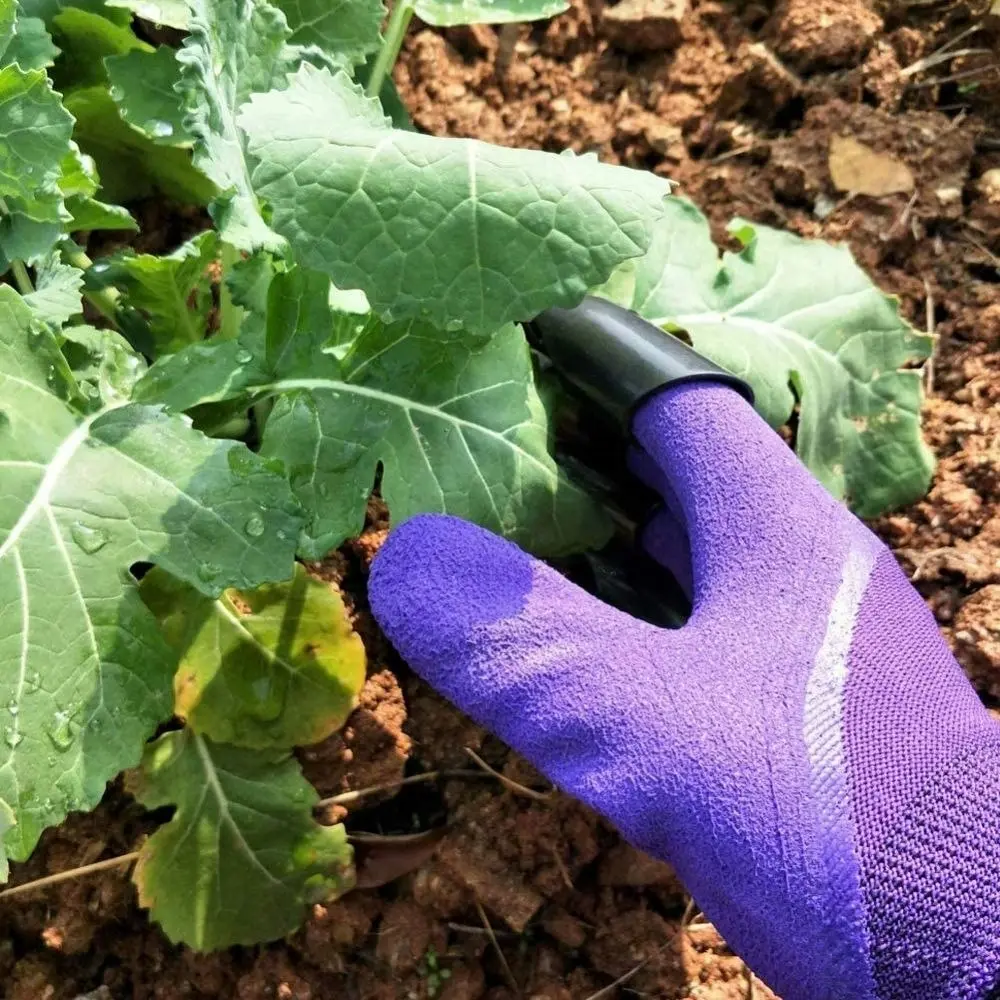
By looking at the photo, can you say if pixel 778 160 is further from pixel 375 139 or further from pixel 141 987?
pixel 141 987

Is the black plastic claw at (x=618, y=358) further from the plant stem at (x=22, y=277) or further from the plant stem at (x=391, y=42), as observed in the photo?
the plant stem at (x=22, y=277)

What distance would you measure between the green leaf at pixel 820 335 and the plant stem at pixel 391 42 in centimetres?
48

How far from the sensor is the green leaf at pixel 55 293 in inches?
45.7

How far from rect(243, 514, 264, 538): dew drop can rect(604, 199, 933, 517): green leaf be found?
2.20ft

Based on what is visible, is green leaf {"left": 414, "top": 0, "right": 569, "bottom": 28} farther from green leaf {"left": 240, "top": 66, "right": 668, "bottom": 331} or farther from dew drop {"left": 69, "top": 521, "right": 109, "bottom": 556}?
dew drop {"left": 69, "top": 521, "right": 109, "bottom": 556}

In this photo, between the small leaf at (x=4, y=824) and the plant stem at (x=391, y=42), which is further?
the plant stem at (x=391, y=42)

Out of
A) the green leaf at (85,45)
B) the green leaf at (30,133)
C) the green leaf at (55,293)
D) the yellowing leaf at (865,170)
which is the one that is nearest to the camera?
the green leaf at (30,133)

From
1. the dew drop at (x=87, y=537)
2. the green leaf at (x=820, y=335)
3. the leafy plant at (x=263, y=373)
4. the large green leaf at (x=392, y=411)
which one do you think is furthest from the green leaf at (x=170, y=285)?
the green leaf at (x=820, y=335)

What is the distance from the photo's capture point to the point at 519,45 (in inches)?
69.3

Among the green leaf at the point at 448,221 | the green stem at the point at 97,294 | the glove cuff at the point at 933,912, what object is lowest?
the glove cuff at the point at 933,912

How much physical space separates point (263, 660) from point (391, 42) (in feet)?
3.01

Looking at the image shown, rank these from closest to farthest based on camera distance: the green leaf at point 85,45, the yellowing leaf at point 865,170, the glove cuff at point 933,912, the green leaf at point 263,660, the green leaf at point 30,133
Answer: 1. the glove cuff at point 933,912
2. the green leaf at point 30,133
3. the green leaf at point 263,660
4. the green leaf at point 85,45
5. the yellowing leaf at point 865,170

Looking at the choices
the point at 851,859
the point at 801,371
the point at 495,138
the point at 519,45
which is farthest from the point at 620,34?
the point at 851,859

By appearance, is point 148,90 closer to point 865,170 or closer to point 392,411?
point 392,411
